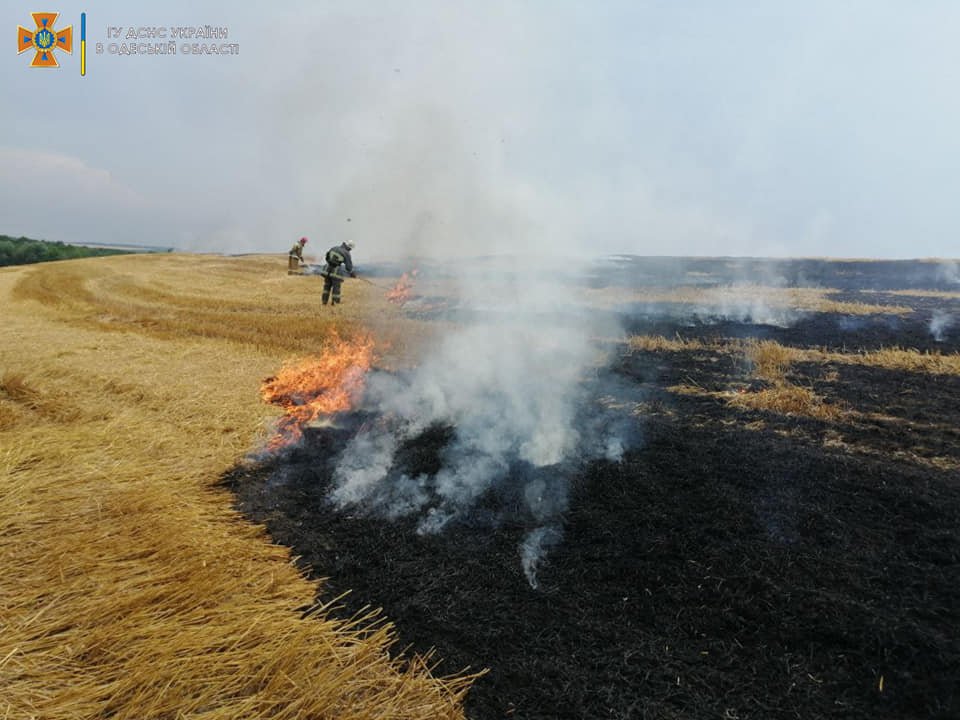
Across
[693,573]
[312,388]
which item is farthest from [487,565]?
[312,388]

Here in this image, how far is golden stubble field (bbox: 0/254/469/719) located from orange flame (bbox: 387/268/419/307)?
Result: 46.8 ft

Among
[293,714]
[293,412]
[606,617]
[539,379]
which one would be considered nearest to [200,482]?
[293,412]

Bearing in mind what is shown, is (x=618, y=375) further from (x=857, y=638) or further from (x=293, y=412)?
(x=857, y=638)

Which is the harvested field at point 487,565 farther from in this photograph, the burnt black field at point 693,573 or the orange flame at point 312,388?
the orange flame at point 312,388

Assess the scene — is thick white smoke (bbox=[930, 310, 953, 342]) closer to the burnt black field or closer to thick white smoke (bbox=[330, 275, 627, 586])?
the burnt black field

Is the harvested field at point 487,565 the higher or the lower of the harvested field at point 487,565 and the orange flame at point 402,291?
the lower

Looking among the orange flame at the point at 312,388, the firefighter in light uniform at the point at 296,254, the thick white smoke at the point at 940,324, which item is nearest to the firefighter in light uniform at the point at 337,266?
the firefighter in light uniform at the point at 296,254

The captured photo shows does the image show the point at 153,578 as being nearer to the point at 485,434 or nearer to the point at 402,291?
the point at 485,434

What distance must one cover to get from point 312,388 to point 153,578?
6.10 m

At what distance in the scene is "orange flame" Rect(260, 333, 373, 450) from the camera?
27.8ft

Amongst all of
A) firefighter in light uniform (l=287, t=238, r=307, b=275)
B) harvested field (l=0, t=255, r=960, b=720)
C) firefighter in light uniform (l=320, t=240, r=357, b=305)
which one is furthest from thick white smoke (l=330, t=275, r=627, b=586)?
firefighter in light uniform (l=287, t=238, r=307, b=275)

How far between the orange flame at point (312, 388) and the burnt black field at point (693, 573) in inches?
29.6

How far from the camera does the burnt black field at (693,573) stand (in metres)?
3.41

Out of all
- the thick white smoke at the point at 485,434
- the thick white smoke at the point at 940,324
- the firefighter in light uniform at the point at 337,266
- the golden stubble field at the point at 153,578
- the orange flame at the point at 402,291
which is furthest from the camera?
the orange flame at the point at 402,291
